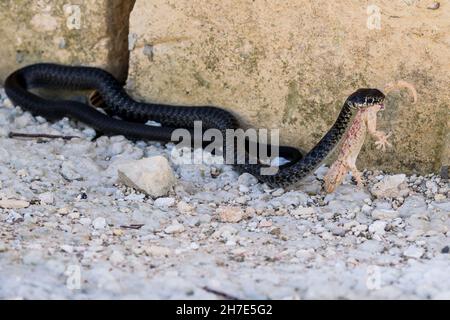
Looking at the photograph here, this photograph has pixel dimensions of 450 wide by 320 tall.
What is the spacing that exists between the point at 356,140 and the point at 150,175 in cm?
142

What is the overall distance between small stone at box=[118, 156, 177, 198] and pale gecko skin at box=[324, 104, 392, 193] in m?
1.13

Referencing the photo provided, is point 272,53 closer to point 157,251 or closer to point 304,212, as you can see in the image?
point 304,212

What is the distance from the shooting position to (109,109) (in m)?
7.33

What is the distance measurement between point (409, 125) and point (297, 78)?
0.90 m

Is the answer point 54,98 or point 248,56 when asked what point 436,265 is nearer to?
point 248,56

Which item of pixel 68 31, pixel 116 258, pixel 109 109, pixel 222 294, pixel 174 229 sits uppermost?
pixel 68 31

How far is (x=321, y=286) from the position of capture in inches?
177

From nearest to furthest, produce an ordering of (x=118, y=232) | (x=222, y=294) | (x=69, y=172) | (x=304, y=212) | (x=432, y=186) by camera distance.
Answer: (x=222, y=294)
(x=118, y=232)
(x=304, y=212)
(x=432, y=186)
(x=69, y=172)

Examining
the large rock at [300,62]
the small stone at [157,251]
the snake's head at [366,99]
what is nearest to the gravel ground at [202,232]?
the small stone at [157,251]

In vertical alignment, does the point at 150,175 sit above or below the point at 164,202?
above

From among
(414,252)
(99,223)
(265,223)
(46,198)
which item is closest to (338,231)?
(265,223)

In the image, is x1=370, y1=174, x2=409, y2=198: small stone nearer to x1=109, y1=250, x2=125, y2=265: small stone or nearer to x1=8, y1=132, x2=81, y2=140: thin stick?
x1=109, y1=250, x2=125, y2=265: small stone

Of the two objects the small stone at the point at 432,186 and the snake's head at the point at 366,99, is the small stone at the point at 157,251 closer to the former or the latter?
the snake's head at the point at 366,99

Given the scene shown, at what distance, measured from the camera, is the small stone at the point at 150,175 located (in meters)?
5.88
